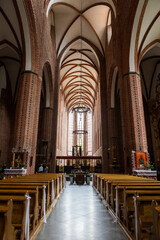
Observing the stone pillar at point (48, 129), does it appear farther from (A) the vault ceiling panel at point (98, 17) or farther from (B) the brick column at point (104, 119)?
(A) the vault ceiling panel at point (98, 17)

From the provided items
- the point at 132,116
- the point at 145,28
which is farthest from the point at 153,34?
the point at 132,116

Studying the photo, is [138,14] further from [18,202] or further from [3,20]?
[18,202]

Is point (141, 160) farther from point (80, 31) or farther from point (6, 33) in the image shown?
point (80, 31)

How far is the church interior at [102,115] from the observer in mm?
2738

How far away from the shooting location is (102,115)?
53.7 feet

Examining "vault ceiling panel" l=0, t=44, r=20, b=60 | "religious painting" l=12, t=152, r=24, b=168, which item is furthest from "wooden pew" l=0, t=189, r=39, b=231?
"vault ceiling panel" l=0, t=44, r=20, b=60

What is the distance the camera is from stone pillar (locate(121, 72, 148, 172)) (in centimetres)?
910

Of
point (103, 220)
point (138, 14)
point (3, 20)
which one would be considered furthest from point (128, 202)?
point (3, 20)

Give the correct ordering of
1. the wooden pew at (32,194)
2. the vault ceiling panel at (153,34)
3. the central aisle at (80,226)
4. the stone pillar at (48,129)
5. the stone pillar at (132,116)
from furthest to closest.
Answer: the stone pillar at (48,129) → the vault ceiling panel at (153,34) → the stone pillar at (132,116) → the central aisle at (80,226) → the wooden pew at (32,194)

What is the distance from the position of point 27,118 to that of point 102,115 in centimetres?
904

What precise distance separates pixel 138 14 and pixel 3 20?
899cm

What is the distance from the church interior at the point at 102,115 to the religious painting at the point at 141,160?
53 mm

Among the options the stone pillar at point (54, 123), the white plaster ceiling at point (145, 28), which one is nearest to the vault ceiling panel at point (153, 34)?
the white plaster ceiling at point (145, 28)

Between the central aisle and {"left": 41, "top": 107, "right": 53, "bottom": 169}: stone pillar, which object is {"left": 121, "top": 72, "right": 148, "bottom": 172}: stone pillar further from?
{"left": 41, "top": 107, "right": 53, "bottom": 169}: stone pillar
